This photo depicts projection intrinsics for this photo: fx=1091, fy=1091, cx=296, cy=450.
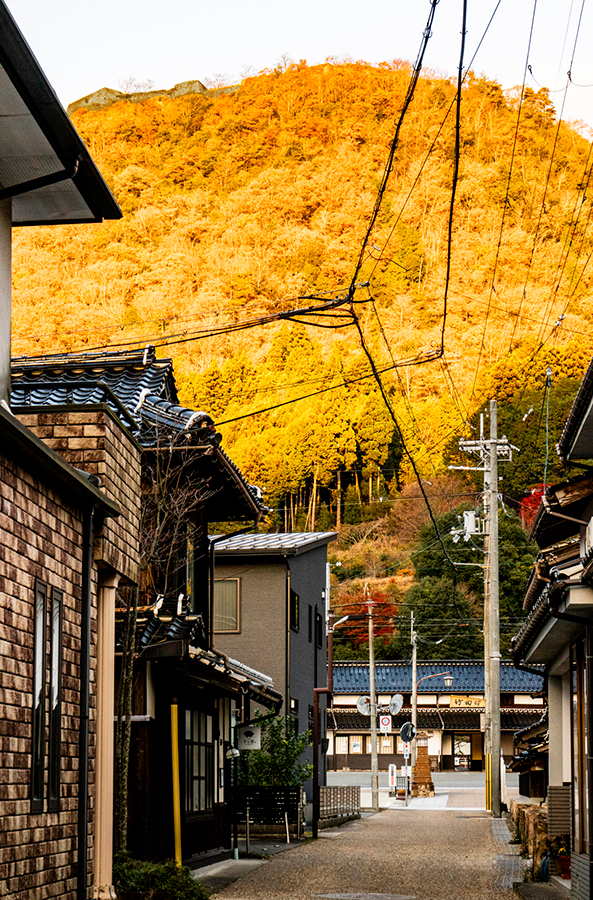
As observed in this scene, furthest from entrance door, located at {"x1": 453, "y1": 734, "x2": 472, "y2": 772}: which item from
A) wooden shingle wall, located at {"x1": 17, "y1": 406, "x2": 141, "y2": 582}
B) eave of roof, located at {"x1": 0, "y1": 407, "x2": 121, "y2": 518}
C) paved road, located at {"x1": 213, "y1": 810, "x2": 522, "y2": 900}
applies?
eave of roof, located at {"x1": 0, "y1": 407, "x2": 121, "y2": 518}

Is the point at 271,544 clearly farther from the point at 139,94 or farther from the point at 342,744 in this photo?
the point at 139,94

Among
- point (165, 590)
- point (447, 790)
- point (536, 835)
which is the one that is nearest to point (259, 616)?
point (536, 835)

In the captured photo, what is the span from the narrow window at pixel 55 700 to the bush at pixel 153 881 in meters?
3.14

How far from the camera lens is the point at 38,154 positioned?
310 inches

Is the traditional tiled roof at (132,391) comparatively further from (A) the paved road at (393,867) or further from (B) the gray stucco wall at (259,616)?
(B) the gray stucco wall at (259,616)

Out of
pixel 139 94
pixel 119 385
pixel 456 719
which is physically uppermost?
pixel 139 94

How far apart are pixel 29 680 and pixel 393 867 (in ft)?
39.2

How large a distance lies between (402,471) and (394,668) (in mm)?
25862

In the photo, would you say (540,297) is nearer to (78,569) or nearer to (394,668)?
(394,668)

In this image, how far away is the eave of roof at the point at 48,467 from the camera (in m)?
6.34

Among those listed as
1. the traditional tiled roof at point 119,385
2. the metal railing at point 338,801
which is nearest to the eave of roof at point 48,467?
the traditional tiled roof at point 119,385

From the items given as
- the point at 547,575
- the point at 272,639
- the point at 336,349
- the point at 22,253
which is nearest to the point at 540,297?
the point at 336,349

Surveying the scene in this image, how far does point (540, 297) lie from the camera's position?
275ft

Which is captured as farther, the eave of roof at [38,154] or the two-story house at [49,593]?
the eave of roof at [38,154]
